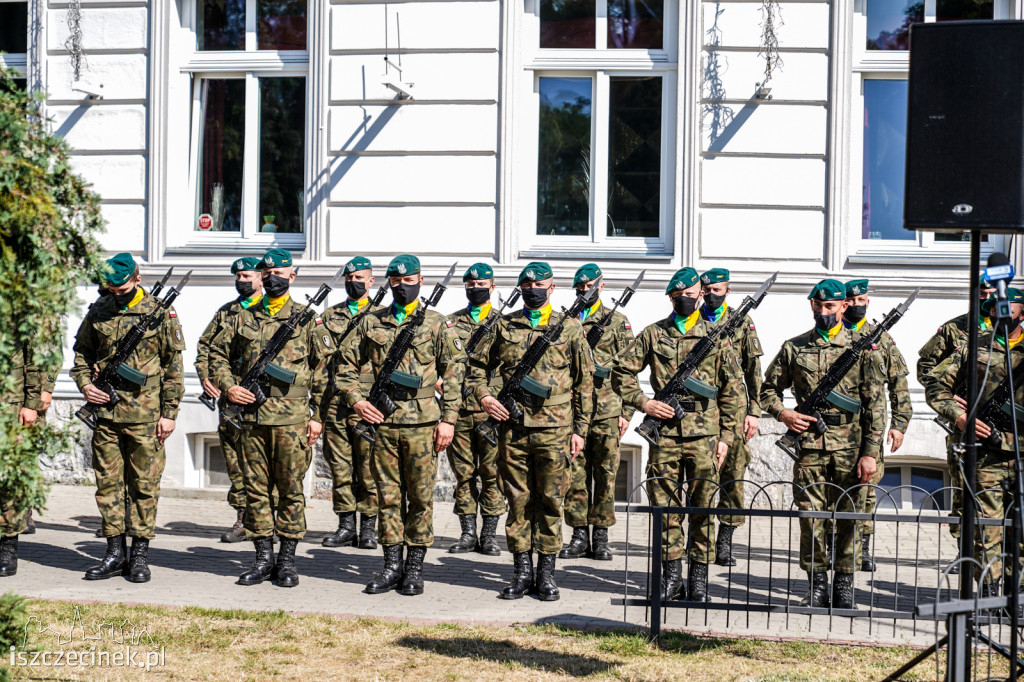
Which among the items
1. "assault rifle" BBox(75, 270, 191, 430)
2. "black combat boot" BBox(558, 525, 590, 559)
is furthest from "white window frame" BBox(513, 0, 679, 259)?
"assault rifle" BBox(75, 270, 191, 430)

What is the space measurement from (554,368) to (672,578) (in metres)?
1.57

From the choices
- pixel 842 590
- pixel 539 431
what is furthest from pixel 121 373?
pixel 842 590

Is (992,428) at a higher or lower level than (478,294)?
lower

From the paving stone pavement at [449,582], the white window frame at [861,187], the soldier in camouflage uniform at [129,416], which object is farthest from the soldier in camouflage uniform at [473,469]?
the white window frame at [861,187]

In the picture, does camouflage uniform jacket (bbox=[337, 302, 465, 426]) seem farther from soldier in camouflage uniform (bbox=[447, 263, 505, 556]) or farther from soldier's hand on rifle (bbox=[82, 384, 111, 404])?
soldier's hand on rifle (bbox=[82, 384, 111, 404])

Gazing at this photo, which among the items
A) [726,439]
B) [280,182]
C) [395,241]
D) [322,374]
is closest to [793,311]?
[726,439]

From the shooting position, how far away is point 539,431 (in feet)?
24.8

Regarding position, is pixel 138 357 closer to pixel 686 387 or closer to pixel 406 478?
pixel 406 478

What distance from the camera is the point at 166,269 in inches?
481

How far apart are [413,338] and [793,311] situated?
485 cm

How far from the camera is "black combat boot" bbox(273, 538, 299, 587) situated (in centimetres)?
790

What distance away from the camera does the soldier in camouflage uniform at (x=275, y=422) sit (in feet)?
26.1

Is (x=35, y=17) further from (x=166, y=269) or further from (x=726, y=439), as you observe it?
(x=726, y=439)

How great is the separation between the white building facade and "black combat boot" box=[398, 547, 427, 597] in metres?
4.26
